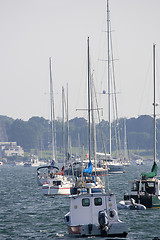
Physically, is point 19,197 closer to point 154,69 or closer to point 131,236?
point 154,69

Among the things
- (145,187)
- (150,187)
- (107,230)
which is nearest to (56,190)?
(145,187)

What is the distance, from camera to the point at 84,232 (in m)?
45.9

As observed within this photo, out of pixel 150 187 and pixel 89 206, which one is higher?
pixel 150 187

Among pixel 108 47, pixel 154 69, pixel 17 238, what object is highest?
pixel 108 47

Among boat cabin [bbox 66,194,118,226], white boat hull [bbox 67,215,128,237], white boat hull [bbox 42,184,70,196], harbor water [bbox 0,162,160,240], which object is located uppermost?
boat cabin [bbox 66,194,118,226]

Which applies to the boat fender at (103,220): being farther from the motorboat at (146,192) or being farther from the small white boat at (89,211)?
the motorboat at (146,192)

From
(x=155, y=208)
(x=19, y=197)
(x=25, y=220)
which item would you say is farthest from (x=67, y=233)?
(x=19, y=197)

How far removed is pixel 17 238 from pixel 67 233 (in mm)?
3929

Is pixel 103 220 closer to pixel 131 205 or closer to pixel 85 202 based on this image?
pixel 85 202

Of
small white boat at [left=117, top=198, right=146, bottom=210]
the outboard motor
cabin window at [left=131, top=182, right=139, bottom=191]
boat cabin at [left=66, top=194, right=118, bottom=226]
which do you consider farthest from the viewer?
cabin window at [left=131, top=182, right=139, bottom=191]

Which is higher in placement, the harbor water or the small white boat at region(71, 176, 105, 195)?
the small white boat at region(71, 176, 105, 195)

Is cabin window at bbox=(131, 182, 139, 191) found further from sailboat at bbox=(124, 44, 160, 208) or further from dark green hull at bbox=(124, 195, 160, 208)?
dark green hull at bbox=(124, 195, 160, 208)

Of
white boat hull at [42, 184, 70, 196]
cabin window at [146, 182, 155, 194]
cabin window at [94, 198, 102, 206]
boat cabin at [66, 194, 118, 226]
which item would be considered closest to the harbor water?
boat cabin at [66, 194, 118, 226]

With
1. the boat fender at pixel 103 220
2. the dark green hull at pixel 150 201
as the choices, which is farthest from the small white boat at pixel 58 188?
the boat fender at pixel 103 220
